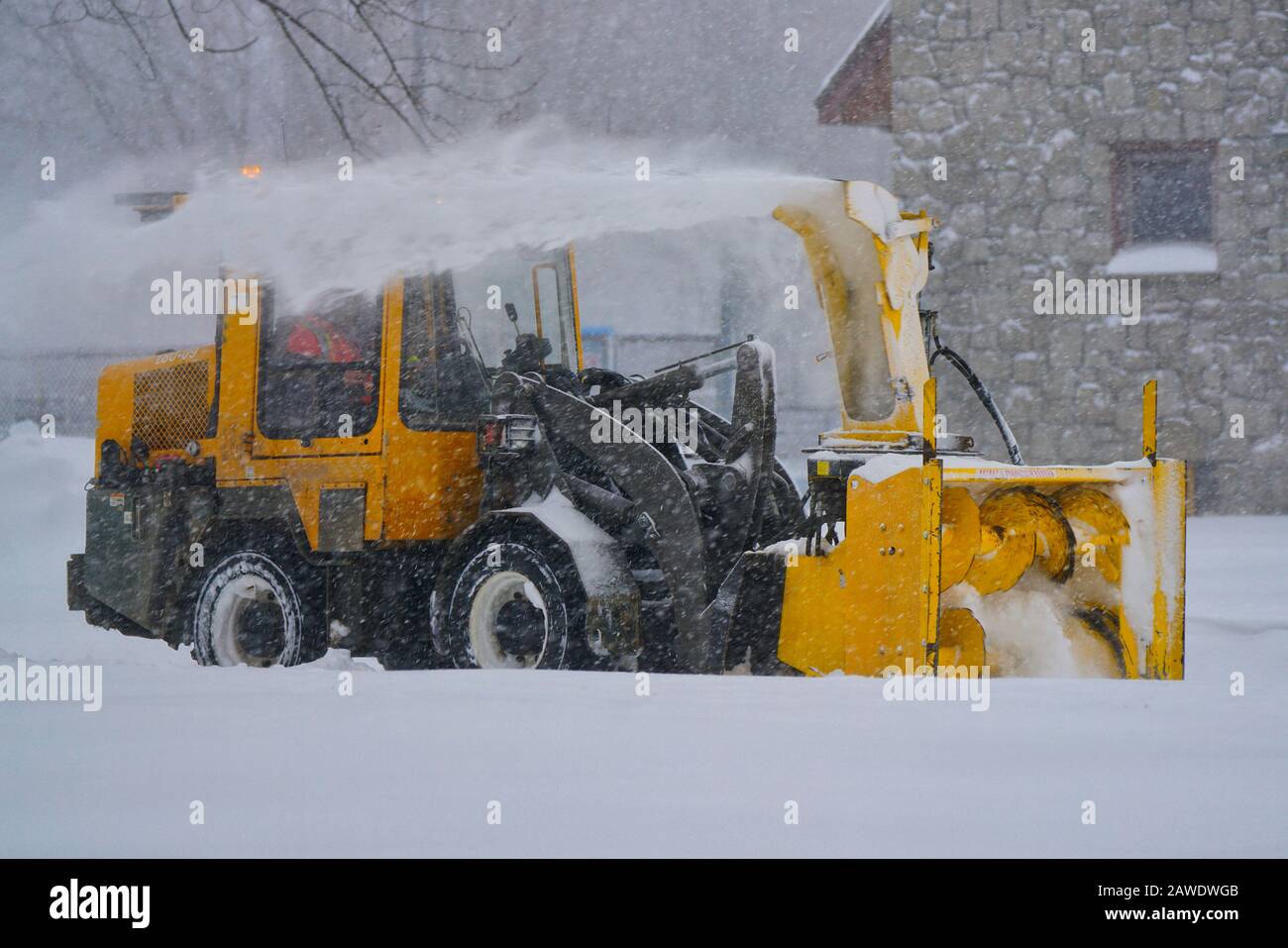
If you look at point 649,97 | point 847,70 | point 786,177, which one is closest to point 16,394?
point 649,97

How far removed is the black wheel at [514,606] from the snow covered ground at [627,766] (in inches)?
22.3

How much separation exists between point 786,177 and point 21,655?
4641 millimetres

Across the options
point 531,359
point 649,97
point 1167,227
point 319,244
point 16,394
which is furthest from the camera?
point 649,97

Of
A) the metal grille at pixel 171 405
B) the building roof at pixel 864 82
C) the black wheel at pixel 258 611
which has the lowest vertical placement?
the black wheel at pixel 258 611

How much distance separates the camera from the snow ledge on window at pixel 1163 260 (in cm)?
1233

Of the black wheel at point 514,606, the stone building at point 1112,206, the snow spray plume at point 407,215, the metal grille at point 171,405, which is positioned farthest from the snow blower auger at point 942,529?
the stone building at point 1112,206

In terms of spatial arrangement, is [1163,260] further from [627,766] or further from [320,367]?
[627,766]

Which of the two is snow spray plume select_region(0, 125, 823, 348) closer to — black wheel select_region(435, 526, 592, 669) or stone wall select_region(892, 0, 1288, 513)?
black wheel select_region(435, 526, 592, 669)

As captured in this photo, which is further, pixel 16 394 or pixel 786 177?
pixel 16 394

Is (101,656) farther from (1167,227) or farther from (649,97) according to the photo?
(649,97)

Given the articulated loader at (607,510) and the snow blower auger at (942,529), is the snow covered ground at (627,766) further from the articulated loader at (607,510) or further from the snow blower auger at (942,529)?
the articulated loader at (607,510)

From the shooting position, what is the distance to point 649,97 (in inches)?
845

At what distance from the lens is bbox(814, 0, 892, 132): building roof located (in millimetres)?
12953

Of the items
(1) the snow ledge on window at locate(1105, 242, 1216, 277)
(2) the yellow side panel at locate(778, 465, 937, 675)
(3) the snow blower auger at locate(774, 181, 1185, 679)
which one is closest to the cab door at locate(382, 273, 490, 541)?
(3) the snow blower auger at locate(774, 181, 1185, 679)
